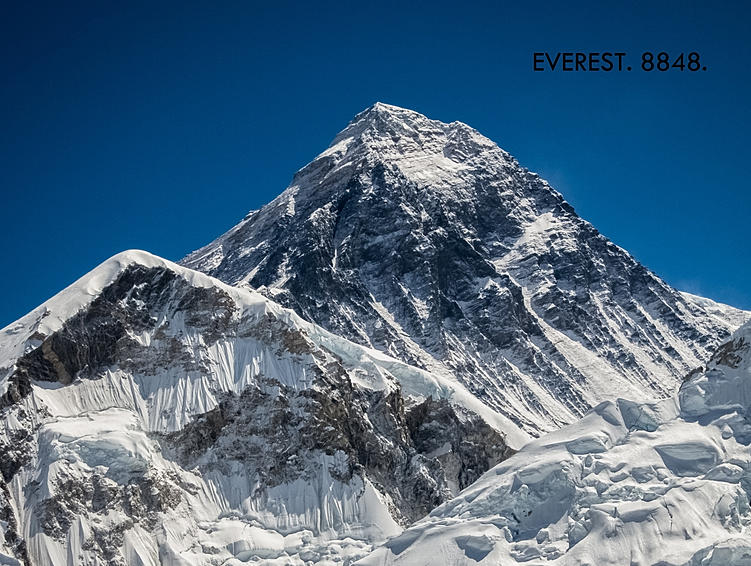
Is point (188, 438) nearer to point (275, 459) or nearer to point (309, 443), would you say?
point (275, 459)

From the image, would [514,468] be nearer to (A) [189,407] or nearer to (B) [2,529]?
(A) [189,407]

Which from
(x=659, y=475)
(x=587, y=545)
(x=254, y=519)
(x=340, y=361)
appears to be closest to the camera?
(x=587, y=545)

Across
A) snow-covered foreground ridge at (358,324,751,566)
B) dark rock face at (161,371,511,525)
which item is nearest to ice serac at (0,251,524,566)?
dark rock face at (161,371,511,525)

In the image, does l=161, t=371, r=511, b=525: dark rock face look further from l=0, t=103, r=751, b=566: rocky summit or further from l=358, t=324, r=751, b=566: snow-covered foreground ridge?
l=358, t=324, r=751, b=566: snow-covered foreground ridge

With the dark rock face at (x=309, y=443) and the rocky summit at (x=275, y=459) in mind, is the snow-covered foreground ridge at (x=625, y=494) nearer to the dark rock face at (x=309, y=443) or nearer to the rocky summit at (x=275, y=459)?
the rocky summit at (x=275, y=459)

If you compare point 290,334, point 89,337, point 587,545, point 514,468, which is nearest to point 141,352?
point 89,337

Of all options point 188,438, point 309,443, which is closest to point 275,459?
point 309,443

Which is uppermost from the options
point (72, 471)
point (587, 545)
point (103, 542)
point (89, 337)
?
point (89, 337)
